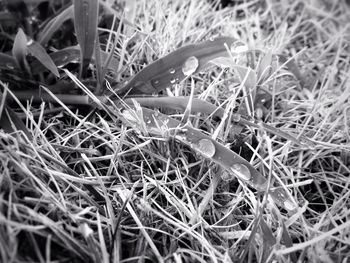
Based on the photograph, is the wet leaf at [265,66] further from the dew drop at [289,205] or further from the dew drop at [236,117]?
the dew drop at [289,205]

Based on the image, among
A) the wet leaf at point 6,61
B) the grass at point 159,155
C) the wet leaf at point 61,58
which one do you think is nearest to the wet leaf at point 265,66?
the grass at point 159,155

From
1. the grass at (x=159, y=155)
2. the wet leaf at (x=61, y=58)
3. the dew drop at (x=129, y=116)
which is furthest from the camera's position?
the wet leaf at (x=61, y=58)

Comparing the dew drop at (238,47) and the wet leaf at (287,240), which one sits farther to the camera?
the dew drop at (238,47)

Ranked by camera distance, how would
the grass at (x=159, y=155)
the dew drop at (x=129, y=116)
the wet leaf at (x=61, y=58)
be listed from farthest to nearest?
the wet leaf at (x=61, y=58), the dew drop at (x=129, y=116), the grass at (x=159, y=155)

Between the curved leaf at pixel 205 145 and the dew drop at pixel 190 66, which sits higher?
the dew drop at pixel 190 66

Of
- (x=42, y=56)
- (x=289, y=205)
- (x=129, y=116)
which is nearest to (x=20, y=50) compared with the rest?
(x=42, y=56)

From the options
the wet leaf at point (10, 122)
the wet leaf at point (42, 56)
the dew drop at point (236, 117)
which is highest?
the wet leaf at point (42, 56)

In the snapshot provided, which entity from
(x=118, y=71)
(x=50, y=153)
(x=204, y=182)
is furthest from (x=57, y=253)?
(x=118, y=71)

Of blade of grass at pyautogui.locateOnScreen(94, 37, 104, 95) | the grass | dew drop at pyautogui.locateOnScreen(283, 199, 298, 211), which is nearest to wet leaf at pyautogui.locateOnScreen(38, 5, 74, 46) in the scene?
the grass
